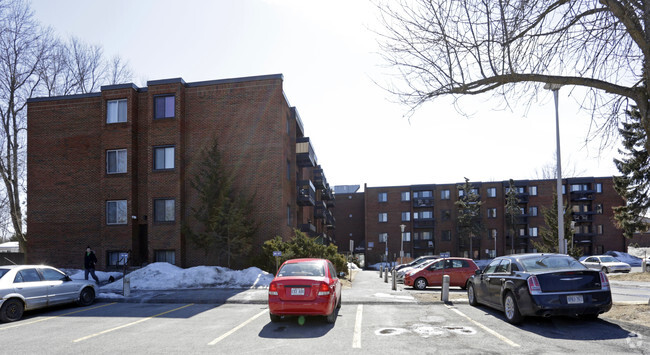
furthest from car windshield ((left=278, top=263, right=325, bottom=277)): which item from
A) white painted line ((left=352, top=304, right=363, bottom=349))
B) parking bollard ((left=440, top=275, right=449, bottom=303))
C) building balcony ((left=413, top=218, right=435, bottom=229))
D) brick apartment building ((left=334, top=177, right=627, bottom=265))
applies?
building balcony ((left=413, top=218, right=435, bottom=229))

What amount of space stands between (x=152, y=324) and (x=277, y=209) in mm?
15261

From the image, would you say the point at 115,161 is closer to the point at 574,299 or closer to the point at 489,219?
the point at 574,299

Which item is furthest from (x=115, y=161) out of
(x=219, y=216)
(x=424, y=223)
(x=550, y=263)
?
(x=424, y=223)

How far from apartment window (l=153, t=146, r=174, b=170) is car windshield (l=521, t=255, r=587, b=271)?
2138 cm

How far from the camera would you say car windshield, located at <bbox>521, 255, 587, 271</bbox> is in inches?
379

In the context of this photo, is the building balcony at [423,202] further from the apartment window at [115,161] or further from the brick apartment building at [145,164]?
the apartment window at [115,161]

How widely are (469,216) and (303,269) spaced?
53364 mm

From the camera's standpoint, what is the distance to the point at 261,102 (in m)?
26.3

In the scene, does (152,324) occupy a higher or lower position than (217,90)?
lower

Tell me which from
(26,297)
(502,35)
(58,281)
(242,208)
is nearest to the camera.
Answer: (502,35)

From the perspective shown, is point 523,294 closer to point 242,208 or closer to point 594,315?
point 594,315

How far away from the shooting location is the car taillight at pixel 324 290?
9.62m

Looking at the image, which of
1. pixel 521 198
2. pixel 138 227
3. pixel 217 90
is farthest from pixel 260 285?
pixel 521 198

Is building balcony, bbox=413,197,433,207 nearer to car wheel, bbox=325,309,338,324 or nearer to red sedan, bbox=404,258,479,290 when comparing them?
red sedan, bbox=404,258,479,290
